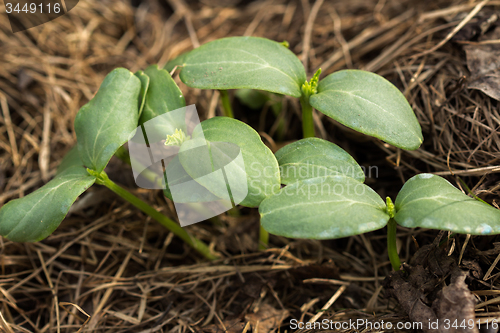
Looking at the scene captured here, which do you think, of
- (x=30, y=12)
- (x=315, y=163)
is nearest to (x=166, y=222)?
(x=315, y=163)

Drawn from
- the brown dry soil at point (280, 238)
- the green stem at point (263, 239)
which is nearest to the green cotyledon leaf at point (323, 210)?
the brown dry soil at point (280, 238)

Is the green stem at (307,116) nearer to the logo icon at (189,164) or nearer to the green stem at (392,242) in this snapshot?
the logo icon at (189,164)

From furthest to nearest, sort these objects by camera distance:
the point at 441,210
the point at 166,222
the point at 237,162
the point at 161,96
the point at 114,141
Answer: the point at 166,222
the point at 161,96
the point at 114,141
the point at 237,162
the point at 441,210

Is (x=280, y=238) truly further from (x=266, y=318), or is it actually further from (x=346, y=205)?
(x=346, y=205)

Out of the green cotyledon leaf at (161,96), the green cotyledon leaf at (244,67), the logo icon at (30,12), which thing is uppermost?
the logo icon at (30,12)

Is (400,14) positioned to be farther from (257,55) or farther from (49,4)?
(49,4)

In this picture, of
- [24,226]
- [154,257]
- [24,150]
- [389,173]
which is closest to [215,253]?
[154,257]
